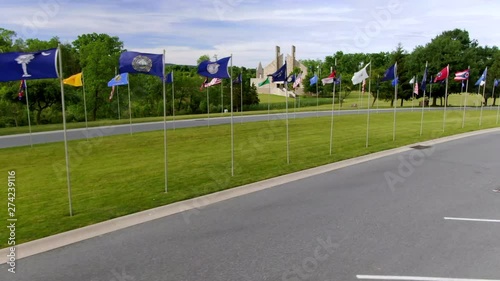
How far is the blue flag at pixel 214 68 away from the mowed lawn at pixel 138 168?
10.9ft

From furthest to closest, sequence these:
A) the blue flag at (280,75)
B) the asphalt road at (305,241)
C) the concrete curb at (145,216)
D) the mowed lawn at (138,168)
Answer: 1. the blue flag at (280,75)
2. the mowed lawn at (138,168)
3. the concrete curb at (145,216)
4. the asphalt road at (305,241)

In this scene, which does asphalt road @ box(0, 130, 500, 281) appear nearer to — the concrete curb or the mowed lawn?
the concrete curb

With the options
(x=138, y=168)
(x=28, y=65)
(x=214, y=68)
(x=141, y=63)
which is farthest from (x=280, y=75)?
(x=28, y=65)

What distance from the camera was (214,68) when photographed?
11570 mm

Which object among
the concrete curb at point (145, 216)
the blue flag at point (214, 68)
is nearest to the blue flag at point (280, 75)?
the blue flag at point (214, 68)

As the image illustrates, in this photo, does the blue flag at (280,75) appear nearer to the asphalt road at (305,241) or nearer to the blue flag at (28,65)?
the asphalt road at (305,241)

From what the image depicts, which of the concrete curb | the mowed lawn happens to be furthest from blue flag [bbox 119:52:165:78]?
the concrete curb

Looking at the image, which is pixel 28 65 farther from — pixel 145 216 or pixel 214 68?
pixel 214 68

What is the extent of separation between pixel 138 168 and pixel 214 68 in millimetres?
4902

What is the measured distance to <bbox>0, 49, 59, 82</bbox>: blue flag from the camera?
7.35m

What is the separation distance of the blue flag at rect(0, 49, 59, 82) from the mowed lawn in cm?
306

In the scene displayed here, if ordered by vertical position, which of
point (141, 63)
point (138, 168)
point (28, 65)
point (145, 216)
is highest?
point (141, 63)

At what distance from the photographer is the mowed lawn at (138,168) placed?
8461mm

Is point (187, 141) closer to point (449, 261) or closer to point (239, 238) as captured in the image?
point (239, 238)
